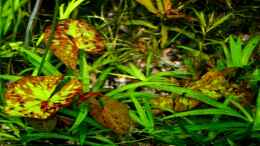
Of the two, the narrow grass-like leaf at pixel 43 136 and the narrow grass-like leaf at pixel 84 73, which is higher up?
the narrow grass-like leaf at pixel 84 73

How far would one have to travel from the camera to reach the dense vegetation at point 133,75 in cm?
143

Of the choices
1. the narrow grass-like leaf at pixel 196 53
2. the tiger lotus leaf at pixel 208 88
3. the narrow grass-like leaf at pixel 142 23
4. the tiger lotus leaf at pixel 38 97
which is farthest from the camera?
the narrow grass-like leaf at pixel 142 23

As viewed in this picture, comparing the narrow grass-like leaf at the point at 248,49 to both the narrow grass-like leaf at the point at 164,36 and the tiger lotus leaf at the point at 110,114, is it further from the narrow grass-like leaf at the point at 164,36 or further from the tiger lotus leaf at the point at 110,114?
the tiger lotus leaf at the point at 110,114

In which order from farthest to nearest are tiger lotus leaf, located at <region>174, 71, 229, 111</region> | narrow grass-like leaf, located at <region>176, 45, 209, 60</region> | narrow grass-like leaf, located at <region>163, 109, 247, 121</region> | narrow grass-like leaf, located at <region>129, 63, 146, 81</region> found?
narrow grass-like leaf, located at <region>176, 45, 209, 60</region> → narrow grass-like leaf, located at <region>129, 63, 146, 81</region> → tiger lotus leaf, located at <region>174, 71, 229, 111</region> → narrow grass-like leaf, located at <region>163, 109, 247, 121</region>

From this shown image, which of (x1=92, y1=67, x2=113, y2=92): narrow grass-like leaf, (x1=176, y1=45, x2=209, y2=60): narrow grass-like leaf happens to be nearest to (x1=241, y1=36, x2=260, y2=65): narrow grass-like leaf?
(x1=176, y1=45, x2=209, y2=60): narrow grass-like leaf

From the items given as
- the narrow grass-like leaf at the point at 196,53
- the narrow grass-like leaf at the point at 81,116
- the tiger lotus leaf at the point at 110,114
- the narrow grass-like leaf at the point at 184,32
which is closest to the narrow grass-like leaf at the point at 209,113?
the tiger lotus leaf at the point at 110,114

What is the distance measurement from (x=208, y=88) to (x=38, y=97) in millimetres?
590

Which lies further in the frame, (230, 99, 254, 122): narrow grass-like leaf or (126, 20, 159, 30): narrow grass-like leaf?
(126, 20, 159, 30): narrow grass-like leaf

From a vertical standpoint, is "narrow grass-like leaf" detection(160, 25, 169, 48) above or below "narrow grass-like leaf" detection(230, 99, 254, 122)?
above

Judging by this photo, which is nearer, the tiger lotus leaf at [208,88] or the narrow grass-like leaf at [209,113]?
the narrow grass-like leaf at [209,113]

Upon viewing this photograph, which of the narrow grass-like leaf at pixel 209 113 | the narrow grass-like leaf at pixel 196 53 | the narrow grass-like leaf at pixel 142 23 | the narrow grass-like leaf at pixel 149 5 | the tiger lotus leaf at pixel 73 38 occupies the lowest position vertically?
the narrow grass-like leaf at pixel 209 113

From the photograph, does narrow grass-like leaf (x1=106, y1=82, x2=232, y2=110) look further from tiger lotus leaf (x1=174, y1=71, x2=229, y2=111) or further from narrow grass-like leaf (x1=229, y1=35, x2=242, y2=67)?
narrow grass-like leaf (x1=229, y1=35, x2=242, y2=67)

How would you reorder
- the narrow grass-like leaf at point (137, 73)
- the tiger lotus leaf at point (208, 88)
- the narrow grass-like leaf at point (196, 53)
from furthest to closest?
the narrow grass-like leaf at point (196, 53) → the narrow grass-like leaf at point (137, 73) → the tiger lotus leaf at point (208, 88)

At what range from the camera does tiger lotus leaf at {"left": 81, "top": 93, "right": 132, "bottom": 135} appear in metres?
1.41
